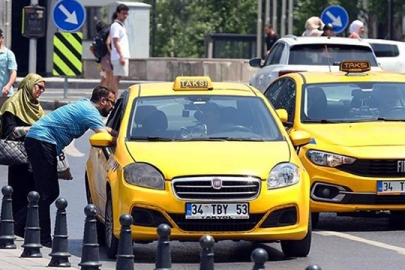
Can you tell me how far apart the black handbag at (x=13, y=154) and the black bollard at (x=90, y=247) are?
2926mm

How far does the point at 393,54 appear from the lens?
34281mm

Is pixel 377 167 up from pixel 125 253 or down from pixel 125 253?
up

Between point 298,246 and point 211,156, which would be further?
point 298,246

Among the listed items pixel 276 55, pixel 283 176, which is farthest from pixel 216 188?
pixel 276 55

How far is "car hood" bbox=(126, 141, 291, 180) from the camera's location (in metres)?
11.4

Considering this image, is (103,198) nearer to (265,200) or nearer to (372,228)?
(265,200)

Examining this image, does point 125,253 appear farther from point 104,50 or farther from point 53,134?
point 104,50

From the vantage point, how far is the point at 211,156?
11648 mm

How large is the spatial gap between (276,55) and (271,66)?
410 millimetres

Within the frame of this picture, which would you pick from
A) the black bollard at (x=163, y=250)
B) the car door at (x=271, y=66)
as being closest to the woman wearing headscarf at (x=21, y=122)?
the black bollard at (x=163, y=250)

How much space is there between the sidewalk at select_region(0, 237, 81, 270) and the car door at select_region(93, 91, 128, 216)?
0.70m

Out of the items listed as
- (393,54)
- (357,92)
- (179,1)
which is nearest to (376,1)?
(393,54)

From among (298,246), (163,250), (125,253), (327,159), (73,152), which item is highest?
(327,159)

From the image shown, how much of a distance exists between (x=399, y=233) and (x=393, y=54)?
2107 cm
